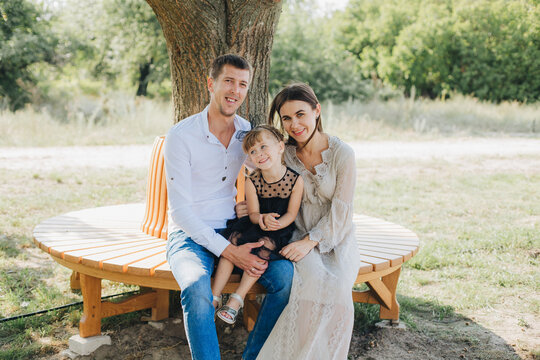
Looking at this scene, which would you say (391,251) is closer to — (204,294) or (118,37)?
(204,294)

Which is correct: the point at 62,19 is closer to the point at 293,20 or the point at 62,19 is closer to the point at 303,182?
the point at 293,20

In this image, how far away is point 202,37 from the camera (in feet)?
11.8

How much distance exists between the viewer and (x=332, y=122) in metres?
14.0

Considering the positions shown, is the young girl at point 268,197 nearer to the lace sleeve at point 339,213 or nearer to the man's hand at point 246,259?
the man's hand at point 246,259

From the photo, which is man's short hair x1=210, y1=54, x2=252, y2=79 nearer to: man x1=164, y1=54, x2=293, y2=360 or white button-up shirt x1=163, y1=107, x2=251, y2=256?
man x1=164, y1=54, x2=293, y2=360

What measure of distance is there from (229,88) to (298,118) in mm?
477

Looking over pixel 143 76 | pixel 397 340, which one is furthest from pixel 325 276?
pixel 143 76

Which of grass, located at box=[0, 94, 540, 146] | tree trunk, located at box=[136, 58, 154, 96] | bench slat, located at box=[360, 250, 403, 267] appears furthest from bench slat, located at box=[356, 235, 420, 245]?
tree trunk, located at box=[136, 58, 154, 96]

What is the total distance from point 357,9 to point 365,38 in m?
2.86

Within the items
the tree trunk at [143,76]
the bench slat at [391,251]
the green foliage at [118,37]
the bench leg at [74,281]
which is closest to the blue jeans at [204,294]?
the bench slat at [391,251]

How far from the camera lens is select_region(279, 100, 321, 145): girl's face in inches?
120

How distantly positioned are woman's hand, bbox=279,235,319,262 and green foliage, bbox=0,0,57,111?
1422cm

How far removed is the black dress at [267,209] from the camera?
2.95m

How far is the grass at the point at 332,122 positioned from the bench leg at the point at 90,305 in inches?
301
